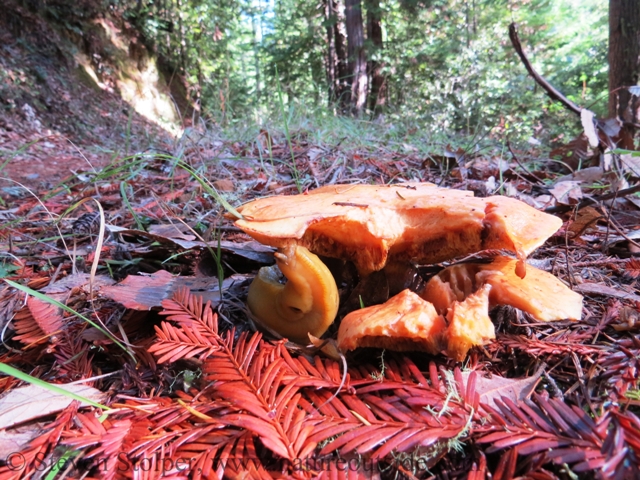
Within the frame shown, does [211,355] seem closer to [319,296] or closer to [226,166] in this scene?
[319,296]

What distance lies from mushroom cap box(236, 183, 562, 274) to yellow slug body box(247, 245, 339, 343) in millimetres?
73

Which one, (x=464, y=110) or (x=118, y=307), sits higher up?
(x=464, y=110)

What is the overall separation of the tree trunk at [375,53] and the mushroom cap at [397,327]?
8.80 meters

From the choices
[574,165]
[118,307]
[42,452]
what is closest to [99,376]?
[42,452]

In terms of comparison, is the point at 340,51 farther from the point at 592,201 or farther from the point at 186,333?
the point at 186,333

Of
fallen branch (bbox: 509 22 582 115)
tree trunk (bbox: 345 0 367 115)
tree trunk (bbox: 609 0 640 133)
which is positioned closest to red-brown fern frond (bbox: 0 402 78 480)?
fallen branch (bbox: 509 22 582 115)

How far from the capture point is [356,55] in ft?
30.8

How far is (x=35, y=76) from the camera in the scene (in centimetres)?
855

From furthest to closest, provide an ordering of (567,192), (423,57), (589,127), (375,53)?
(423,57), (375,53), (589,127), (567,192)

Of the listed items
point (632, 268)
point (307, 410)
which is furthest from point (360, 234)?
point (632, 268)

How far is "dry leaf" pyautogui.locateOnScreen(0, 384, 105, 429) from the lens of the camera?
969 millimetres

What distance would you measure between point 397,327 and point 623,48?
5901 mm

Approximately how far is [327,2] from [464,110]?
184 inches

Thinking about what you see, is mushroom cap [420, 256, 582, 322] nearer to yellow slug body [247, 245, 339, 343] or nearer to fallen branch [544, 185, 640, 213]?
yellow slug body [247, 245, 339, 343]
